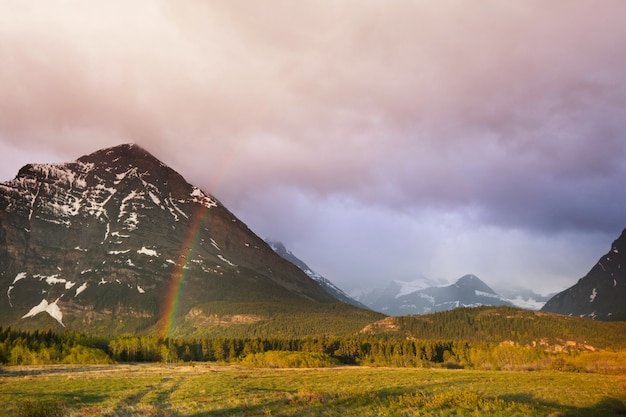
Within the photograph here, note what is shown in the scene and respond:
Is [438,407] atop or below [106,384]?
atop

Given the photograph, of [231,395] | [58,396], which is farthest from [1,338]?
[231,395]

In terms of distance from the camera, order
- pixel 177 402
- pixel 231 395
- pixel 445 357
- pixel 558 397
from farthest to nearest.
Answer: pixel 445 357, pixel 558 397, pixel 231 395, pixel 177 402

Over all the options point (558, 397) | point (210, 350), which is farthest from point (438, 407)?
point (210, 350)

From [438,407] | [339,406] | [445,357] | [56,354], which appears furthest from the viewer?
[445,357]

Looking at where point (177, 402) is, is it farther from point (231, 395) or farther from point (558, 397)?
point (558, 397)

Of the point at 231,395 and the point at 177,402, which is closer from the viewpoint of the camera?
the point at 177,402

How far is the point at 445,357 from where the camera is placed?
18100cm

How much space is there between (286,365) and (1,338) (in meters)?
97.3

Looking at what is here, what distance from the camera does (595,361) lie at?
141 metres

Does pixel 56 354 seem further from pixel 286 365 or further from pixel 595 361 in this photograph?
pixel 595 361

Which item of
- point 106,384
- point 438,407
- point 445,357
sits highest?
point 438,407

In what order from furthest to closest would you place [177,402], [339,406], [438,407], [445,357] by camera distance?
[445,357] < [177,402] < [339,406] < [438,407]

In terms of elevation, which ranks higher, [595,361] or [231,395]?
[231,395]

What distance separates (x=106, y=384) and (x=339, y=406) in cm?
3997
